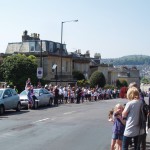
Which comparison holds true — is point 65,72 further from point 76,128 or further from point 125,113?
point 125,113

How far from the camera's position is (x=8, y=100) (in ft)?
82.1

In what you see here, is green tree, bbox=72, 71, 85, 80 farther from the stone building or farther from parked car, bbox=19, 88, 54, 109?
parked car, bbox=19, 88, 54, 109

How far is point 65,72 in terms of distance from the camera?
256 feet

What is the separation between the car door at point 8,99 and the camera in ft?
81.2

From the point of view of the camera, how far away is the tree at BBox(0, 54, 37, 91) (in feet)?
189

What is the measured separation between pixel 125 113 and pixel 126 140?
1.68ft

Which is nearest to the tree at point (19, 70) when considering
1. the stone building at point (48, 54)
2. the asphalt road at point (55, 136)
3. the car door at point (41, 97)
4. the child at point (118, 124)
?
the stone building at point (48, 54)

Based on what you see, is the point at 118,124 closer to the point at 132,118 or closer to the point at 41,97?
the point at 132,118

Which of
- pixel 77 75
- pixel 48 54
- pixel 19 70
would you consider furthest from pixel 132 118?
pixel 77 75

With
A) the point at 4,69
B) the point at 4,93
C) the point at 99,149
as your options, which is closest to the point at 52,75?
the point at 4,69

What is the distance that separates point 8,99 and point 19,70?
110 ft

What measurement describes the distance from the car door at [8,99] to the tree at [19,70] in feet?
103

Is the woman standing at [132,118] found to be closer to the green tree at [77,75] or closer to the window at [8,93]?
the window at [8,93]

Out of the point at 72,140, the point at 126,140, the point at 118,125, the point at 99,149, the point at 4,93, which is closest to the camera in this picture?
the point at 126,140
